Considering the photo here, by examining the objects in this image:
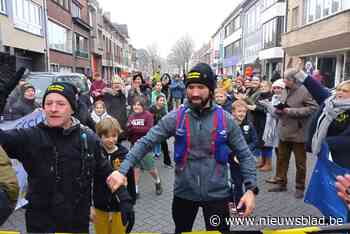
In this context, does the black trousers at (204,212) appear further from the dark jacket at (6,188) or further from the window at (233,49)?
the window at (233,49)

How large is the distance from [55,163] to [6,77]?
0.76m

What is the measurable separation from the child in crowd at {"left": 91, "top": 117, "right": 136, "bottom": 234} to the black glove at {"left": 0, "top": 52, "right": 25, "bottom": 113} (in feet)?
3.17

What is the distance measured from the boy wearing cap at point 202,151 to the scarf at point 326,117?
4.45ft

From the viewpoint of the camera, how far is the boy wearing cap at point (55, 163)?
2342mm

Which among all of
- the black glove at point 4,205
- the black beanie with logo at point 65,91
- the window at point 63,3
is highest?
the window at point 63,3

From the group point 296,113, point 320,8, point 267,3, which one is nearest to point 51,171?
point 296,113

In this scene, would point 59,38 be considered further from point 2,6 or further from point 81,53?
point 2,6

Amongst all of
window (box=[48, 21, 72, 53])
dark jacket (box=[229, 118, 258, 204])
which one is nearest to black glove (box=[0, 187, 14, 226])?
dark jacket (box=[229, 118, 258, 204])

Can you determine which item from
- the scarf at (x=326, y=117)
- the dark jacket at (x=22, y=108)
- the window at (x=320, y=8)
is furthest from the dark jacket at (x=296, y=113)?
the window at (x=320, y=8)

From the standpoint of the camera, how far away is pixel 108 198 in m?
2.97

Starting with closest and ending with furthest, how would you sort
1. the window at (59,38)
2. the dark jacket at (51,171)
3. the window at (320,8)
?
the dark jacket at (51,171), the window at (320,8), the window at (59,38)

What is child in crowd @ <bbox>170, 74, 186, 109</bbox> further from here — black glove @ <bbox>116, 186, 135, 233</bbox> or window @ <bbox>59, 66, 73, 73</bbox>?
window @ <bbox>59, 66, 73, 73</bbox>

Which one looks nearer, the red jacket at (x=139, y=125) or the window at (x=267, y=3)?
the red jacket at (x=139, y=125)

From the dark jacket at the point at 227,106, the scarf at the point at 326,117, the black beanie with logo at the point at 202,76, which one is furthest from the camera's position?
the dark jacket at the point at 227,106
